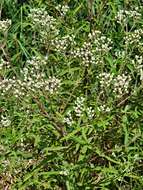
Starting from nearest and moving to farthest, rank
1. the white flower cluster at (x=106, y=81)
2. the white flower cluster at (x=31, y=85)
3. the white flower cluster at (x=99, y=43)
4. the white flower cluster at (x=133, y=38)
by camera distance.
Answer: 1. the white flower cluster at (x=31, y=85)
2. the white flower cluster at (x=106, y=81)
3. the white flower cluster at (x=99, y=43)
4. the white flower cluster at (x=133, y=38)

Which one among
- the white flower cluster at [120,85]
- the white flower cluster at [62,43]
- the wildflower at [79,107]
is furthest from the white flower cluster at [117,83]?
the white flower cluster at [62,43]

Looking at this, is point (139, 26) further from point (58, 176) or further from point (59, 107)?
point (58, 176)

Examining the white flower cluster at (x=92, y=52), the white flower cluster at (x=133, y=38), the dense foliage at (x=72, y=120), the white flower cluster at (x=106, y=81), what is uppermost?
the white flower cluster at (x=133, y=38)

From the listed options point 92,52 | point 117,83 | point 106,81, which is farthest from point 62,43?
point 117,83

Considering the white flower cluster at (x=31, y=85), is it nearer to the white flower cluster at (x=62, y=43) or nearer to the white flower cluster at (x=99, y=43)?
the white flower cluster at (x=62, y=43)

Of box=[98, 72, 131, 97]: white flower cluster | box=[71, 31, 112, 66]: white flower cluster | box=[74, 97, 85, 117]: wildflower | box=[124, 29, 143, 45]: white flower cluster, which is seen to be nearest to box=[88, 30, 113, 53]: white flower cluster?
box=[71, 31, 112, 66]: white flower cluster

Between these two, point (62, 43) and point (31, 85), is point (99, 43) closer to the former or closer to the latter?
point (62, 43)

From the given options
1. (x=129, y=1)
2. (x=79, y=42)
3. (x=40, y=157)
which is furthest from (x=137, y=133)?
(x=129, y=1)

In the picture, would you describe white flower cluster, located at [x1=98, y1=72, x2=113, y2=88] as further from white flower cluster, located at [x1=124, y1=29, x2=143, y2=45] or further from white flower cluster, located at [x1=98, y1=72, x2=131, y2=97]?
white flower cluster, located at [x1=124, y1=29, x2=143, y2=45]
